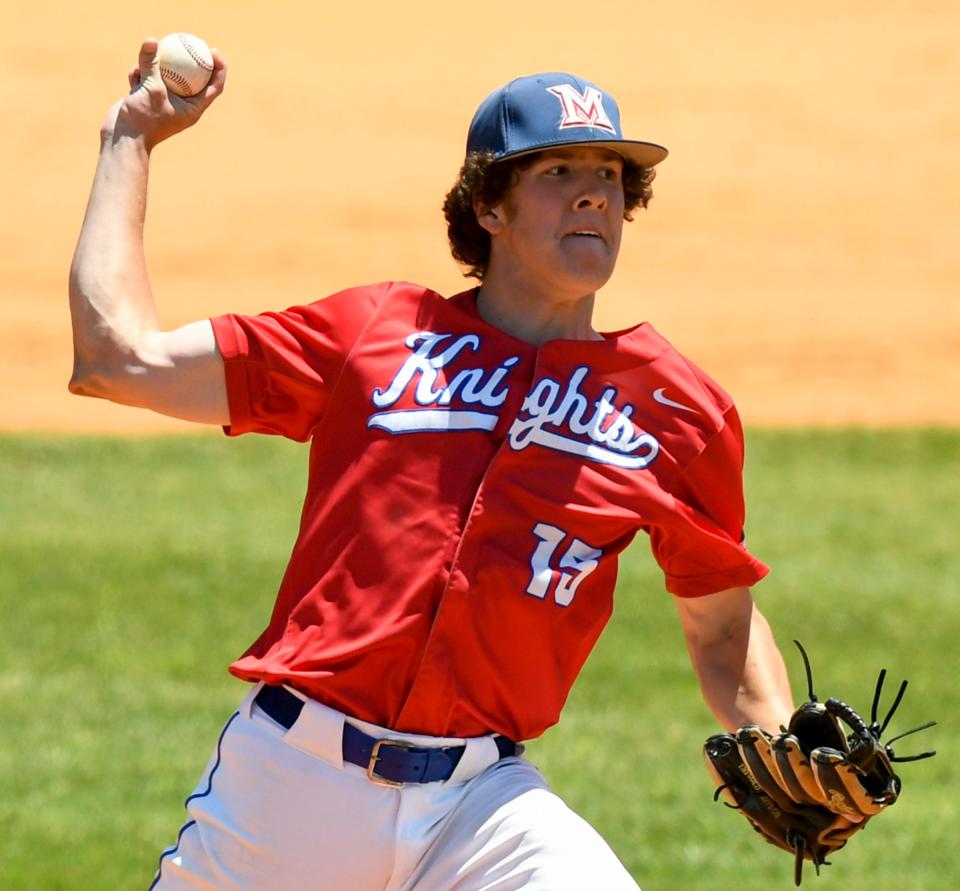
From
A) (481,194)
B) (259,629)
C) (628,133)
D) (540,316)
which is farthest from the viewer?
(628,133)

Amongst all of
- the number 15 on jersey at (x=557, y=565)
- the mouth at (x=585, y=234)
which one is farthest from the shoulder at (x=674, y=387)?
the number 15 on jersey at (x=557, y=565)

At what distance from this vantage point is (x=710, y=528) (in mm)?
4180

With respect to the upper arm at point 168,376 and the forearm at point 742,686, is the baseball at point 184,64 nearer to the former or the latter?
the upper arm at point 168,376

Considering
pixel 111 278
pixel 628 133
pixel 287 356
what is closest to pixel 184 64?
pixel 111 278

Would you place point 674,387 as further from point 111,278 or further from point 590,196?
point 111,278

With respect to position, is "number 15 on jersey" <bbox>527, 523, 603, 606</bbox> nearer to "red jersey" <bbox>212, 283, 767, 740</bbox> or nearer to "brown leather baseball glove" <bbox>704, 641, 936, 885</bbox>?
"red jersey" <bbox>212, 283, 767, 740</bbox>

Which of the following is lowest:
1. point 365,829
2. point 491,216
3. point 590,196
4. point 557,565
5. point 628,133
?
point 628,133

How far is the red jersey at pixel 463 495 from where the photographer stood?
3922 millimetres

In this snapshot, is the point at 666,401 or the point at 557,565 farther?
the point at 666,401

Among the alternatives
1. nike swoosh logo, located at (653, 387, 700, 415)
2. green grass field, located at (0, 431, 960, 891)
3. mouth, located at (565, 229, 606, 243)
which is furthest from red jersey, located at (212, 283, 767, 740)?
green grass field, located at (0, 431, 960, 891)

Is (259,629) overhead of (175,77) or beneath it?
beneath

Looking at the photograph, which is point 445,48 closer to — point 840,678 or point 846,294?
point 846,294

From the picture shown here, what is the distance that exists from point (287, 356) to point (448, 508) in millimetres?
458

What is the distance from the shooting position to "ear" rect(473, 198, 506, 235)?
436 cm
